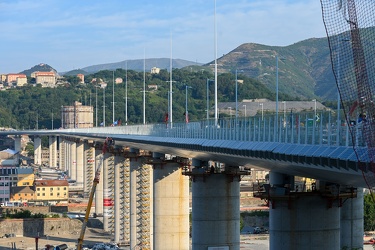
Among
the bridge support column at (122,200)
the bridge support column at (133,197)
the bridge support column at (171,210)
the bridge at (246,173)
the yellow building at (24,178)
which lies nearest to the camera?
the bridge at (246,173)

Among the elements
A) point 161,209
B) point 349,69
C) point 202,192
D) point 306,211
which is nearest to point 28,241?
point 161,209

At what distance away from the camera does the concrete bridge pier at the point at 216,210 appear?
2083 inches

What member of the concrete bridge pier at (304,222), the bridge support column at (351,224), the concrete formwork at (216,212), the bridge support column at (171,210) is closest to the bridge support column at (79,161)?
the bridge support column at (171,210)

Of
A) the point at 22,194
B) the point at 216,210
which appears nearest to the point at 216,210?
the point at 216,210

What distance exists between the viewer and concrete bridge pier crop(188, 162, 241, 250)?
174ft

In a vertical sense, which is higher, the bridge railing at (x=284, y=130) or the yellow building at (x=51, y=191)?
the bridge railing at (x=284, y=130)

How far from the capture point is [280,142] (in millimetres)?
34344

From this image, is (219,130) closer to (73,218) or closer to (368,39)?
(368,39)

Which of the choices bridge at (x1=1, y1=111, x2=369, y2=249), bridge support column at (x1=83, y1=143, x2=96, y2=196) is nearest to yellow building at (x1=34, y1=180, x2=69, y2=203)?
bridge support column at (x1=83, y1=143, x2=96, y2=196)

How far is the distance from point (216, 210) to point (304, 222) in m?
15.5

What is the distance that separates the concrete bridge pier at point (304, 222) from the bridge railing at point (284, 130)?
8.53 feet

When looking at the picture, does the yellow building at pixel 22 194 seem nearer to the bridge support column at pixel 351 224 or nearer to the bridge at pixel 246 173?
the bridge at pixel 246 173

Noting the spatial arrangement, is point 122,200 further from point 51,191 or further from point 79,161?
point 79,161

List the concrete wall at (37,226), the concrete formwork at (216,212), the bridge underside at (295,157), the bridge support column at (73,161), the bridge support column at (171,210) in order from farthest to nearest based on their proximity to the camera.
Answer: the bridge support column at (73,161)
the concrete wall at (37,226)
the bridge support column at (171,210)
the concrete formwork at (216,212)
the bridge underside at (295,157)
